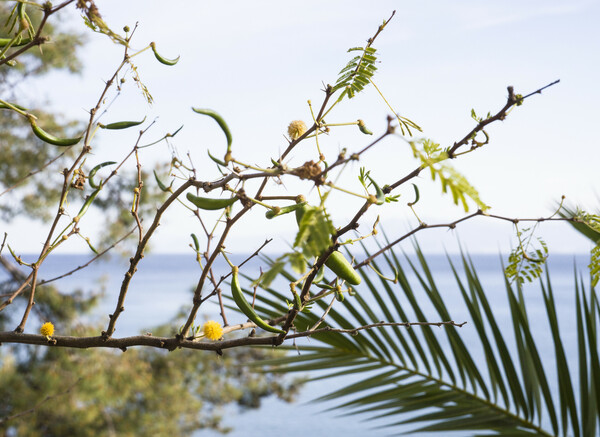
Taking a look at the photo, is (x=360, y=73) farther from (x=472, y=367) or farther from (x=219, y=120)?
(x=472, y=367)

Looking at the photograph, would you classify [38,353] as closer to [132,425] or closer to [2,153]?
[132,425]

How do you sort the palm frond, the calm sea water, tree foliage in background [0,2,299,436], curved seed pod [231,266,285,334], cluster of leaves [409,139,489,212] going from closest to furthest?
cluster of leaves [409,139,489,212] < curved seed pod [231,266,285,334] < the palm frond < tree foliage in background [0,2,299,436] < the calm sea water

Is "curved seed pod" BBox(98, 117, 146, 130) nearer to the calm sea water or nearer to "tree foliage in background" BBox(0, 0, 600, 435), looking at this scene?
"tree foliage in background" BBox(0, 0, 600, 435)

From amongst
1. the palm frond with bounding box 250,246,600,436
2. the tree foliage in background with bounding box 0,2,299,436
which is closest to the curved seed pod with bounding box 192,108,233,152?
the palm frond with bounding box 250,246,600,436

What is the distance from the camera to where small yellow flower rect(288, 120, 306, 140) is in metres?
0.34

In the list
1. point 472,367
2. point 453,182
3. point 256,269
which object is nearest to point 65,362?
point 472,367

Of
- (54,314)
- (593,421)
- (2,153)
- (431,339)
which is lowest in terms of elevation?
(593,421)

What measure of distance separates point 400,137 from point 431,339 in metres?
0.78

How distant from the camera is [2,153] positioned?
11.3ft

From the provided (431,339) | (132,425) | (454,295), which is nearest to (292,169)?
(431,339)

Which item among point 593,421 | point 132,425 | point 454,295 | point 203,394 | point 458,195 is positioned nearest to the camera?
point 458,195

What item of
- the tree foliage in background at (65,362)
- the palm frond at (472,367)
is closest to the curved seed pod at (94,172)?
the palm frond at (472,367)

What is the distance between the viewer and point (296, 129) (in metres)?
0.34

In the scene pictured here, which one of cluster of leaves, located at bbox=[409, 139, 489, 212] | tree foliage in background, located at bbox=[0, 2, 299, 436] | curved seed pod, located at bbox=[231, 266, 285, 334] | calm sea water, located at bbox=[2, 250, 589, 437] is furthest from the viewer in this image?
calm sea water, located at bbox=[2, 250, 589, 437]
